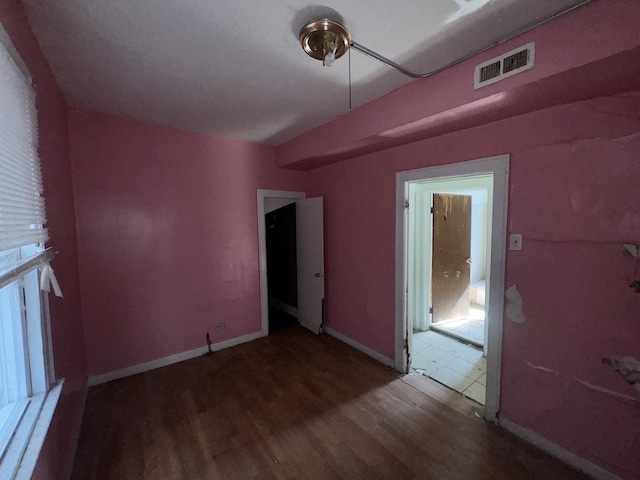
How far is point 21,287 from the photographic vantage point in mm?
1225

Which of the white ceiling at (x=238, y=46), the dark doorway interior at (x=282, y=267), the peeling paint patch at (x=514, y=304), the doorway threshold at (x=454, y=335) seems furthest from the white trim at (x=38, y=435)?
the doorway threshold at (x=454, y=335)

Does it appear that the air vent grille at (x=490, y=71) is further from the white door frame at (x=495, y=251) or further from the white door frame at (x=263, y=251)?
the white door frame at (x=263, y=251)

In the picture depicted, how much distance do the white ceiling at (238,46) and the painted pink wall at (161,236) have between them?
0.46m

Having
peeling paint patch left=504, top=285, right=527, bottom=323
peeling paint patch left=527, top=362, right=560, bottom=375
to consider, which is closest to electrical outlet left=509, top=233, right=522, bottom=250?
peeling paint patch left=504, top=285, right=527, bottom=323

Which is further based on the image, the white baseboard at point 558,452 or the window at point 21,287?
the white baseboard at point 558,452

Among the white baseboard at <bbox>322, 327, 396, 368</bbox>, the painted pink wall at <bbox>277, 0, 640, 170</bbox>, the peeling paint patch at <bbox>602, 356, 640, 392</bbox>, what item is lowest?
the white baseboard at <bbox>322, 327, 396, 368</bbox>

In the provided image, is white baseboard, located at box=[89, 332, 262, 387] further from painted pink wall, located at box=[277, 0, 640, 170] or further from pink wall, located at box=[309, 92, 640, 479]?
pink wall, located at box=[309, 92, 640, 479]

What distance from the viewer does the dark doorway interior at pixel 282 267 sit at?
4.02m

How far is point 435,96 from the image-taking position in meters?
1.62

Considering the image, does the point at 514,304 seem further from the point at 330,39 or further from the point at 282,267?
the point at 282,267

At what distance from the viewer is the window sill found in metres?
0.91

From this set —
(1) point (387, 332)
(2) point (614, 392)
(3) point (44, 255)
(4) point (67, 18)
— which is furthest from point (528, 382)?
(4) point (67, 18)

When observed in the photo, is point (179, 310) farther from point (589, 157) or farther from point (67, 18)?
point (589, 157)

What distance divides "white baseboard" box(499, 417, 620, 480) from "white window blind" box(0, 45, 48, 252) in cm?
291
